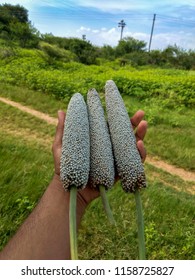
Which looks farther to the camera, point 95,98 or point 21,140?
point 21,140

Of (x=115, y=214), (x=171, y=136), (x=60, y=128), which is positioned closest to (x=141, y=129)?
(x=60, y=128)

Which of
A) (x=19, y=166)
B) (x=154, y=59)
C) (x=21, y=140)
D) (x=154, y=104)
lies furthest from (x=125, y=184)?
(x=154, y=59)

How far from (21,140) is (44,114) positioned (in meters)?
2.18

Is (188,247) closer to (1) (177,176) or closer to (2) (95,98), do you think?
(2) (95,98)

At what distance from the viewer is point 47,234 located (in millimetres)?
2080

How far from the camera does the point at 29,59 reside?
60.0 feet

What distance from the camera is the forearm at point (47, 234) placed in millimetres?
1988

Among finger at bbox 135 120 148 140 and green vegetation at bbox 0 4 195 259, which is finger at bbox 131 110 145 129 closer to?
finger at bbox 135 120 148 140

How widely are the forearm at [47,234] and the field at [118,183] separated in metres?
1.21

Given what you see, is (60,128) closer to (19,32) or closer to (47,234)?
(47,234)

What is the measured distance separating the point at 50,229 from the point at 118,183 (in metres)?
2.47

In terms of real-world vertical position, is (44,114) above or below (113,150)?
below

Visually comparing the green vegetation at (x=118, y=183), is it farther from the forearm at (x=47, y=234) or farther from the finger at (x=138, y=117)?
the finger at (x=138, y=117)

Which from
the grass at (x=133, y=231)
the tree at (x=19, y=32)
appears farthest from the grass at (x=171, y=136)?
the tree at (x=19, y=32)
